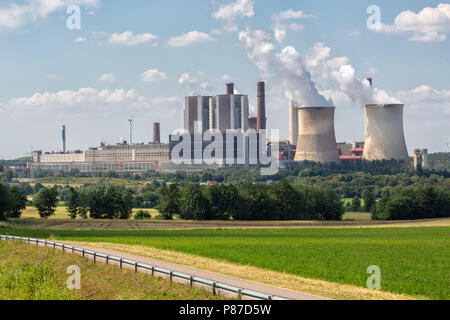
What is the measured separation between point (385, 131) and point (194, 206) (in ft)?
219

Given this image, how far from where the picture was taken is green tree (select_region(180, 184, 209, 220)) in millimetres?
68125

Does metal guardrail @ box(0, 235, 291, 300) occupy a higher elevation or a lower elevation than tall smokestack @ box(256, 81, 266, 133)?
lower

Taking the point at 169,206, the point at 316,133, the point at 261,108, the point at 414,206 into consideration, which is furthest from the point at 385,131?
the point at 261,108

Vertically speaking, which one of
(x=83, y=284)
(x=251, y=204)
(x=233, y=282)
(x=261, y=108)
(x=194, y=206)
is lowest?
(x=194, y=206)

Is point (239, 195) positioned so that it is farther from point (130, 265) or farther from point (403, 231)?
point (130, 265)

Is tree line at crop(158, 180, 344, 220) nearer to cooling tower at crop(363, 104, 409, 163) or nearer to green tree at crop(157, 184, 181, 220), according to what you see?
green tree at crop(157, 184, 181, 220)

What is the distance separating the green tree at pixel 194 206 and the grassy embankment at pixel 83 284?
38.3 meters

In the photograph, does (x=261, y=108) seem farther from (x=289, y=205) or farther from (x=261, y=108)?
(x=289, y=205)

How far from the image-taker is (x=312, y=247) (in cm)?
3578

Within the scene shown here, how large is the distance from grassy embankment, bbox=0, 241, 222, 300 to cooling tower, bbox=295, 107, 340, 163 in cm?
9989

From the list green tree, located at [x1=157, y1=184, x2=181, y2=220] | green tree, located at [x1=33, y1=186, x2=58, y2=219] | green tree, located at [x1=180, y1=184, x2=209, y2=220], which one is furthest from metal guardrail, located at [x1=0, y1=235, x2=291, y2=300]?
green tree, located at [x1=33, y1=186, x2=58, y2=219]

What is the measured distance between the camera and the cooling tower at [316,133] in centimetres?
12600

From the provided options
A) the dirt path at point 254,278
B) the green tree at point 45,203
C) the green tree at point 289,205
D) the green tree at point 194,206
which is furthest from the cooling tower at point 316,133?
→ the dirt path at point 254,278

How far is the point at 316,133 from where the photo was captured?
129250mm
